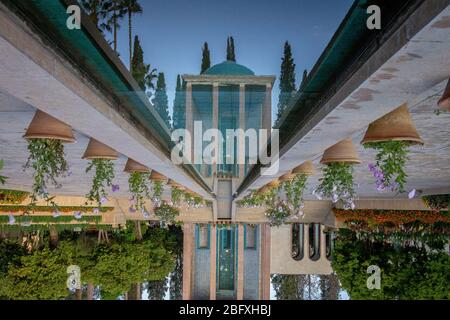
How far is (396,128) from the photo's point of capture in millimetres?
2783

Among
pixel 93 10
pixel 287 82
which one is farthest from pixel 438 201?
pixel 93 10

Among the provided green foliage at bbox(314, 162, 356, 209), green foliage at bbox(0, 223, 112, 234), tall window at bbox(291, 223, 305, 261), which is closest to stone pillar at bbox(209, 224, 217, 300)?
tall window at bbox(291, 223, 305, 261)

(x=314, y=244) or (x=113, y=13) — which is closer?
Answer: (x=113, y=13)

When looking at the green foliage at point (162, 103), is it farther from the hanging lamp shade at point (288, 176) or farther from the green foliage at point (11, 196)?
the green foliage at point (11, 196)

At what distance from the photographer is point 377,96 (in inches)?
93.9

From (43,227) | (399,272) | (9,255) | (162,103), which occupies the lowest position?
(9,255)

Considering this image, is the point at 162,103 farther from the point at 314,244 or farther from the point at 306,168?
the point at 314,244

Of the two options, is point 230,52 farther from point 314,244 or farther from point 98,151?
point 98,151

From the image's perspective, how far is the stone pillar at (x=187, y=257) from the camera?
90.3 ft

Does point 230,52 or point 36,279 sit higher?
point 230,52

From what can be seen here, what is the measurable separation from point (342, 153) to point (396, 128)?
1.27m

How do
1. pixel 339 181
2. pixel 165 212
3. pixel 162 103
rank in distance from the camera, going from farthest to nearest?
pixel 165 212
pixel 162 103
pixel 339 181

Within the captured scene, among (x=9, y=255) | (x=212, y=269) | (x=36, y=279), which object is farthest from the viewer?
(x=212, y=269)
